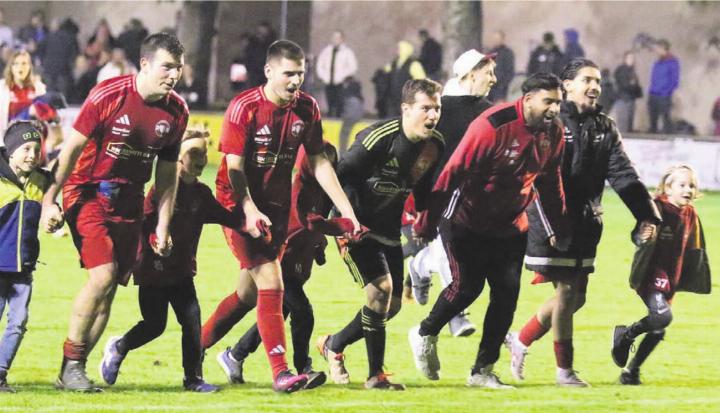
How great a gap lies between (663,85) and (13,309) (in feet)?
71.8

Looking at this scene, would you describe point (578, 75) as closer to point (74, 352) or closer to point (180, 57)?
point (180, 57)

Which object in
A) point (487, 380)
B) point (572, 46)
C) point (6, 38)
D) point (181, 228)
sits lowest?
point (487, 380)

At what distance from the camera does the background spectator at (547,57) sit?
2867cm

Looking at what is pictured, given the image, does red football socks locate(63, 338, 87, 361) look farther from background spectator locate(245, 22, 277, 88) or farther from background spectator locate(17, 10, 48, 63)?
background spectator locate(17, 10, 48, 63)

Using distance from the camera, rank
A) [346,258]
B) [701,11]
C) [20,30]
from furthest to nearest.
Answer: [20,30] → [701,11] → [346,258]

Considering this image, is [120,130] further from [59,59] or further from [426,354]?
[59,59]

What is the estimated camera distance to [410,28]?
120 ft

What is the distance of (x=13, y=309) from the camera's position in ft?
31.7

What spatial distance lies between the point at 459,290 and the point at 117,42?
81.0ft

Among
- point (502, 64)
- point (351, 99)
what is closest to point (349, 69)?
point (351, 99)

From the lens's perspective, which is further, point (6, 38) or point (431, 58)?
point (6, 38)

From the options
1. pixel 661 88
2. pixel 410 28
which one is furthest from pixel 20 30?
pixel 661 88

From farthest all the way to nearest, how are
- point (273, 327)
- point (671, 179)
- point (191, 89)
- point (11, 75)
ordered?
point (191, 89)
point (11, 75)
point (671, 179)
point (273, 327)

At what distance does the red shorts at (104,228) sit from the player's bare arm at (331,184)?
1.07 m
